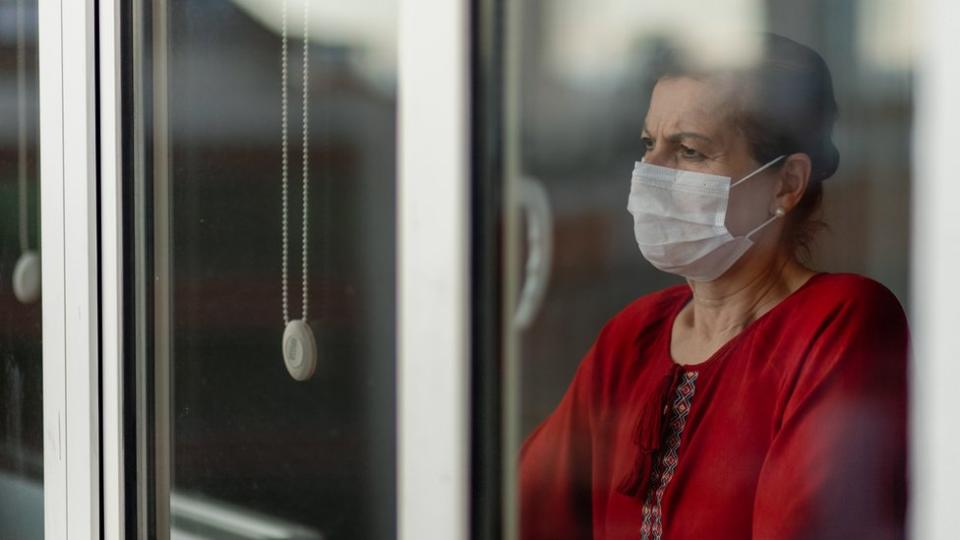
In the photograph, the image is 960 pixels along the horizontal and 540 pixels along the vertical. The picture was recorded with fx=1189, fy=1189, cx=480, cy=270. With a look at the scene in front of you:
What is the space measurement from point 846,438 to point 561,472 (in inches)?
12.5

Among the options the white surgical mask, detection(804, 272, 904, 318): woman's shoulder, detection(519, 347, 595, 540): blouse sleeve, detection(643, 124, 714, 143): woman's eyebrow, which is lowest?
detection(519, 347, 595, 540): blouse sleeve

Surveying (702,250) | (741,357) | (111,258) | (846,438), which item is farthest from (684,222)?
(111,258)

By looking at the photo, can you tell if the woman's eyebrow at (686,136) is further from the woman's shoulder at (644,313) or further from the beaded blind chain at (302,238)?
the beaded blind chain at (302,238)

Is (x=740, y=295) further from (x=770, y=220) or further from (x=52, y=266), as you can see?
(x=52, y=266)

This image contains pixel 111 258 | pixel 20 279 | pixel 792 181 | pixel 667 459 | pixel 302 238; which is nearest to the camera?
pixel 792 181

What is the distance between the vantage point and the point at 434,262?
4.07ft

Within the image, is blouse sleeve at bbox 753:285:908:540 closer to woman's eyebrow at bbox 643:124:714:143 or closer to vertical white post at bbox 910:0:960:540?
vertical white post at bbox 910:0:960:540

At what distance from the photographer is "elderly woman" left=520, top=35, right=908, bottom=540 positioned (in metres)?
0.99

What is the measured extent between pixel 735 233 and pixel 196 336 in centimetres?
93

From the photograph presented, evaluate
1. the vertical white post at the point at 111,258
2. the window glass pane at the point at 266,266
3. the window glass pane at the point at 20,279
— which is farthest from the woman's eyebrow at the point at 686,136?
the window glass pane at the point at 20,279

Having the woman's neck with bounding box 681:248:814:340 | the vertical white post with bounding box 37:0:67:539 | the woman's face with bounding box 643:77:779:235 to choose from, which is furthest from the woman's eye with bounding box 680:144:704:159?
the vertical white post with bounding box 37:0:67:539

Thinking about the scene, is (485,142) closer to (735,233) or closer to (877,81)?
(735,233)

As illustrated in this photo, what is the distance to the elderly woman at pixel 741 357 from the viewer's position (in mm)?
993

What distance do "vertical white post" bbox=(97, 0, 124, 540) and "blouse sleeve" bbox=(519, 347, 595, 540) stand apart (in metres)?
0.83
